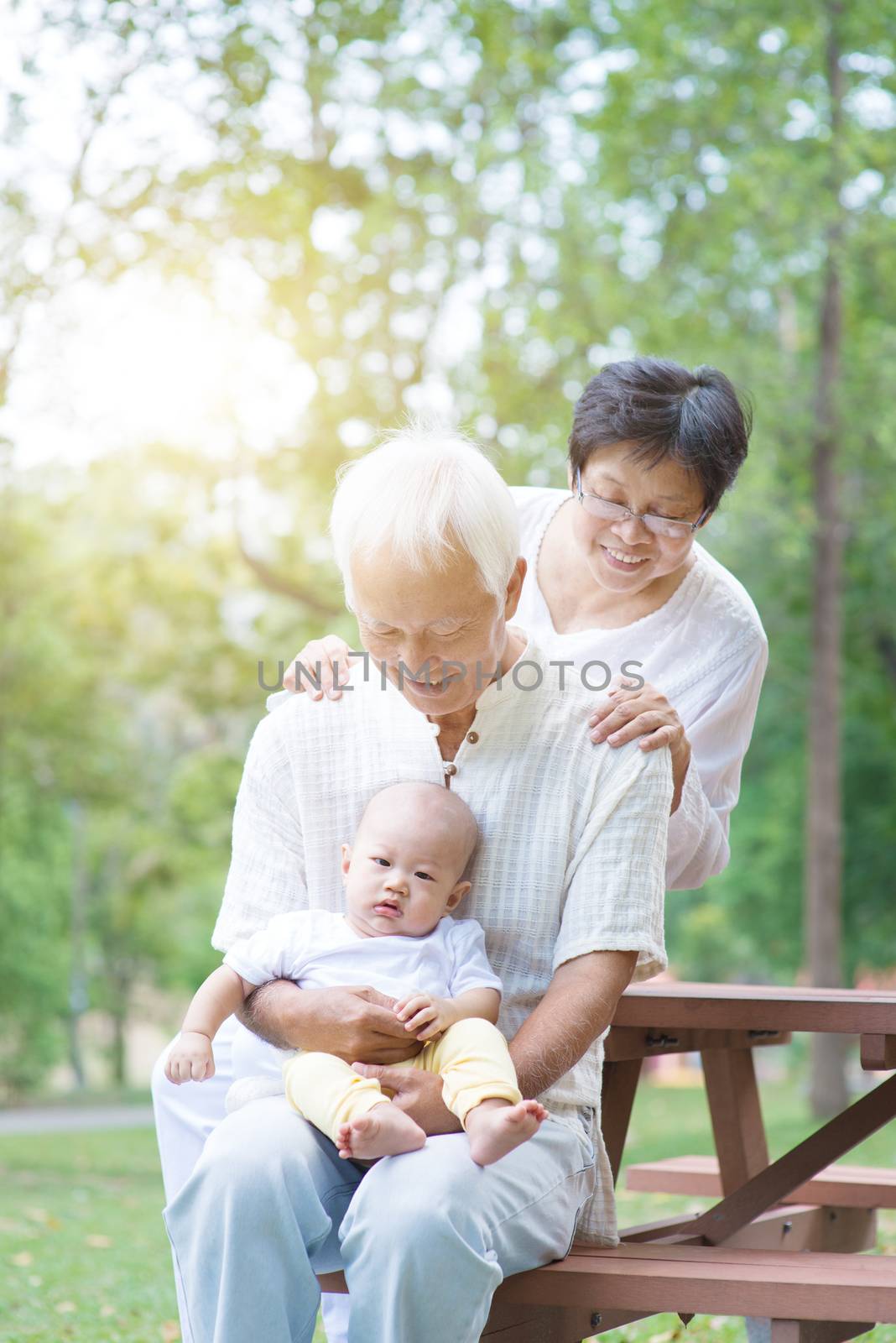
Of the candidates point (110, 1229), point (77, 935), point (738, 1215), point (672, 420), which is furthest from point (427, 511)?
point (77, 935)

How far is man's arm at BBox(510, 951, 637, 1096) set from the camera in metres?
2.23

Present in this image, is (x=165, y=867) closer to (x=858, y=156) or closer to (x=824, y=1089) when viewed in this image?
(x=824, y=1089)

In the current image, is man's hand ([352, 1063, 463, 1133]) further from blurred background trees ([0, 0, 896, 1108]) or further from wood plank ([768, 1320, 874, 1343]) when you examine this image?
Result: blurred background trees ([0, 0, 896, 1108])

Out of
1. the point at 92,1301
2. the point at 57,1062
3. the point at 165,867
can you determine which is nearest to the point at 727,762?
the point at 92,1301

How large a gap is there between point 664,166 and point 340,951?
10125 millimetres

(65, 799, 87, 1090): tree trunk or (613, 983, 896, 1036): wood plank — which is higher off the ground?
(613, 983, 896, 1036): wood plank

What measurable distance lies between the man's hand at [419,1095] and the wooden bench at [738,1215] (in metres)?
0.29

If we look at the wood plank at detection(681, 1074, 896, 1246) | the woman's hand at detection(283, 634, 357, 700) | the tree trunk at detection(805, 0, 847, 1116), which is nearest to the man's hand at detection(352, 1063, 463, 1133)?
the woman's hand at detection(283, 634, 357, 700)

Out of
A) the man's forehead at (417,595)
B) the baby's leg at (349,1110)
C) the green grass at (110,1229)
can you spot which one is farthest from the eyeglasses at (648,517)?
the green grass at (110,1229)

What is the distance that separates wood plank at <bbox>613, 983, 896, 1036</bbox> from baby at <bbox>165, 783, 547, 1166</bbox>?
0.93m

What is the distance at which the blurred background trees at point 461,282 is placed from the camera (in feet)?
37.0

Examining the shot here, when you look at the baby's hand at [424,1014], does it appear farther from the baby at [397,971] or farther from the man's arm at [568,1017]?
the man's arm at [568,1017]

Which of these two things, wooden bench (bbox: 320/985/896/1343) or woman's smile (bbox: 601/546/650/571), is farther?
woman's smile (bbox: 601/546/650/571)

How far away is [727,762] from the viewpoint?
3279 millimetres
